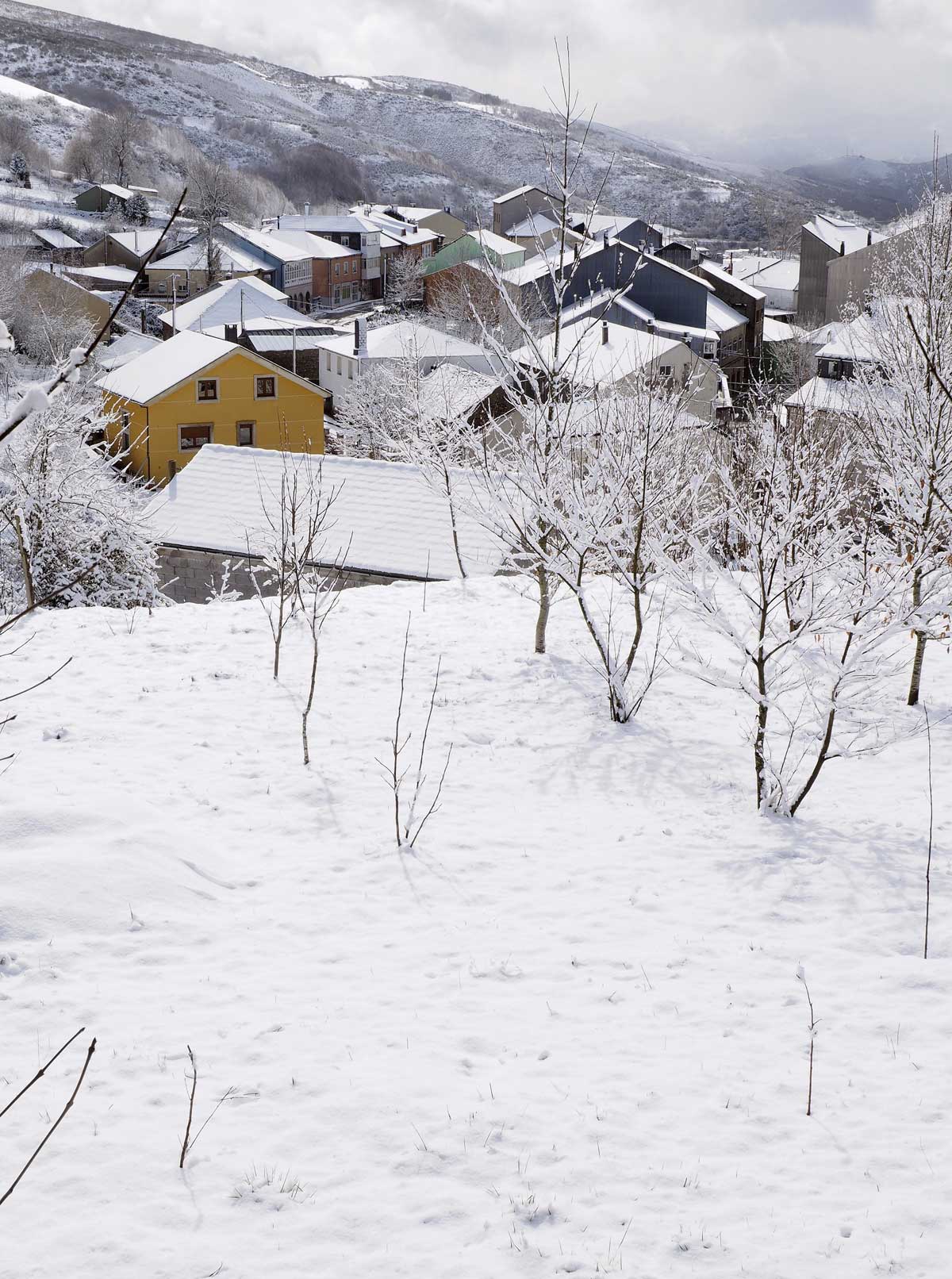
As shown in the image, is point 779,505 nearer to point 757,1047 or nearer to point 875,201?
point 757,1047

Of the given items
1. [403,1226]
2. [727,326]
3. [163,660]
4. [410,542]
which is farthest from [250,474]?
[727,326]

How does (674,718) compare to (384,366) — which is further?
(384,366)

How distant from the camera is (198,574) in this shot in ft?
62.4

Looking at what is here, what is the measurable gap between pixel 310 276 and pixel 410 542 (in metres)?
56.8

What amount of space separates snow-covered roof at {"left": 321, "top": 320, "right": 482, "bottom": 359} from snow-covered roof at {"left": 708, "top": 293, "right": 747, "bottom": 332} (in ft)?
47.2

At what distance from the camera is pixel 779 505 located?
9320 mm

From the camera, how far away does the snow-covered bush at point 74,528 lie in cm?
1473

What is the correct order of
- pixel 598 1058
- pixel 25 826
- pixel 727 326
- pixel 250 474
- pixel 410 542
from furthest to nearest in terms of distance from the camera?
pixel 727 326
pixel 250 474
pixel 410 542
pixel 25 826
pixel 598 1058

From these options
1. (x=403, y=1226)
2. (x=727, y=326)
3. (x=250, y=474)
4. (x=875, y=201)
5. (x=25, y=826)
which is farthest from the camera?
(x=875, y=201)

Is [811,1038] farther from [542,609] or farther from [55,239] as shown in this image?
[55,239]

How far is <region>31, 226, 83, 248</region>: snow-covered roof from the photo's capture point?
62.3m

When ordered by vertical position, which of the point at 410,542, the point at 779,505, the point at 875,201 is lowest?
the point at 410,542

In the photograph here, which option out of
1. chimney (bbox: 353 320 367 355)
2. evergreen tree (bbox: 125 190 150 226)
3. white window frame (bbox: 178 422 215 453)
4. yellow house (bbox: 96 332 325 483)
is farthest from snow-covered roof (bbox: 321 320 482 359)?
evergreen tree (bbox: 125 190 150 226)

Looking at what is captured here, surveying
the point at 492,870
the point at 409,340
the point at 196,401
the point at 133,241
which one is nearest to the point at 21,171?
the point at 133,241
